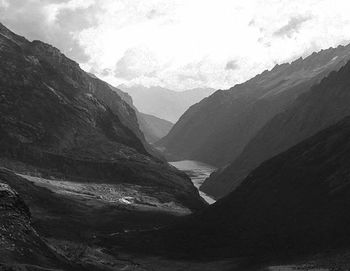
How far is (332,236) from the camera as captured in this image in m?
129

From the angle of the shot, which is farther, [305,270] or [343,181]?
[343,181]

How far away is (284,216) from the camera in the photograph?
158 m

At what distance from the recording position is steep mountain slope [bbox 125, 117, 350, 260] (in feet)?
444

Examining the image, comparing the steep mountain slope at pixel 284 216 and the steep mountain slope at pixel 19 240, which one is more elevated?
the steep mountain slope at pixel 19 240

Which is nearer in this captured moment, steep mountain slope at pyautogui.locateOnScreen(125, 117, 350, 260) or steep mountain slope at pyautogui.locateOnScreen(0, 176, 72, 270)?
steep mountain slope at pyautogui.locateOnScreen(0, 176, 72, 270)

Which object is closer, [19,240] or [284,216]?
[19,240]

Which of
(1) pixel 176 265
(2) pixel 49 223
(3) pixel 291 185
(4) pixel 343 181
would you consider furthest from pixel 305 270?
(2) pixel 49 223

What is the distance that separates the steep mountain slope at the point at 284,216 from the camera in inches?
5330

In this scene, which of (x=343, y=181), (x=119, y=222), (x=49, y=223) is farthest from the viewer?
(x=119, y=222)

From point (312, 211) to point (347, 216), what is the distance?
1561 centimetres

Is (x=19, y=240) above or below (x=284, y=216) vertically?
above

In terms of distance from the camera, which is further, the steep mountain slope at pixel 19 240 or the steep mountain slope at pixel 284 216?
the steep mountain slope at pixel 284 216

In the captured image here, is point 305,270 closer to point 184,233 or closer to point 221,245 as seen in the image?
point 221,245

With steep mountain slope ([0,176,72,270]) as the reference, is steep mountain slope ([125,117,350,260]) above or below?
below
